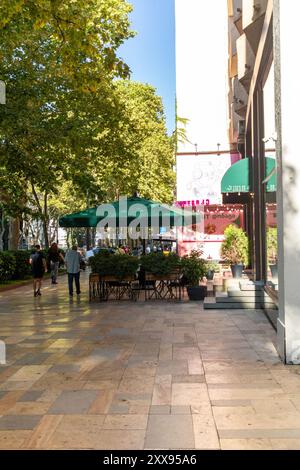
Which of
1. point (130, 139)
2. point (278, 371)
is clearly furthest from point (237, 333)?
point (130, 139)

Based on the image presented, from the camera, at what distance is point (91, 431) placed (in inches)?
171

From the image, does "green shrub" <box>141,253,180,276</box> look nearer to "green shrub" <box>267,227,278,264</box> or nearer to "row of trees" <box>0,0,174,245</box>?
"green shrub" <box>267,227,278,264</box>

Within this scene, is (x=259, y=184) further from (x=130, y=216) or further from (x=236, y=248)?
(x=130, y=216)

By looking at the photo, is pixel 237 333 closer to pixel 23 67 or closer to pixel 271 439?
pixel 271 439

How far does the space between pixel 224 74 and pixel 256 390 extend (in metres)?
21.4

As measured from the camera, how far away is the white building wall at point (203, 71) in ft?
80.5

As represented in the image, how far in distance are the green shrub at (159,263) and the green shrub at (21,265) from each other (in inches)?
408

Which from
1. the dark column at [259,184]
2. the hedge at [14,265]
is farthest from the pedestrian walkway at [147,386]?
the hedge at [14,265]

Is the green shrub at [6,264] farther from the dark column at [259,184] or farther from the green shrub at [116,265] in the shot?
the dark column at [259,184]

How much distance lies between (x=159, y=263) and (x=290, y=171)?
7.54m

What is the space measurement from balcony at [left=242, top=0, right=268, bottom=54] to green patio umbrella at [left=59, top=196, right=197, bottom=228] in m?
4.80

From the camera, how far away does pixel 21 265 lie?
2350cm

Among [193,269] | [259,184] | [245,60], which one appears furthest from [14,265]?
[245,60]
